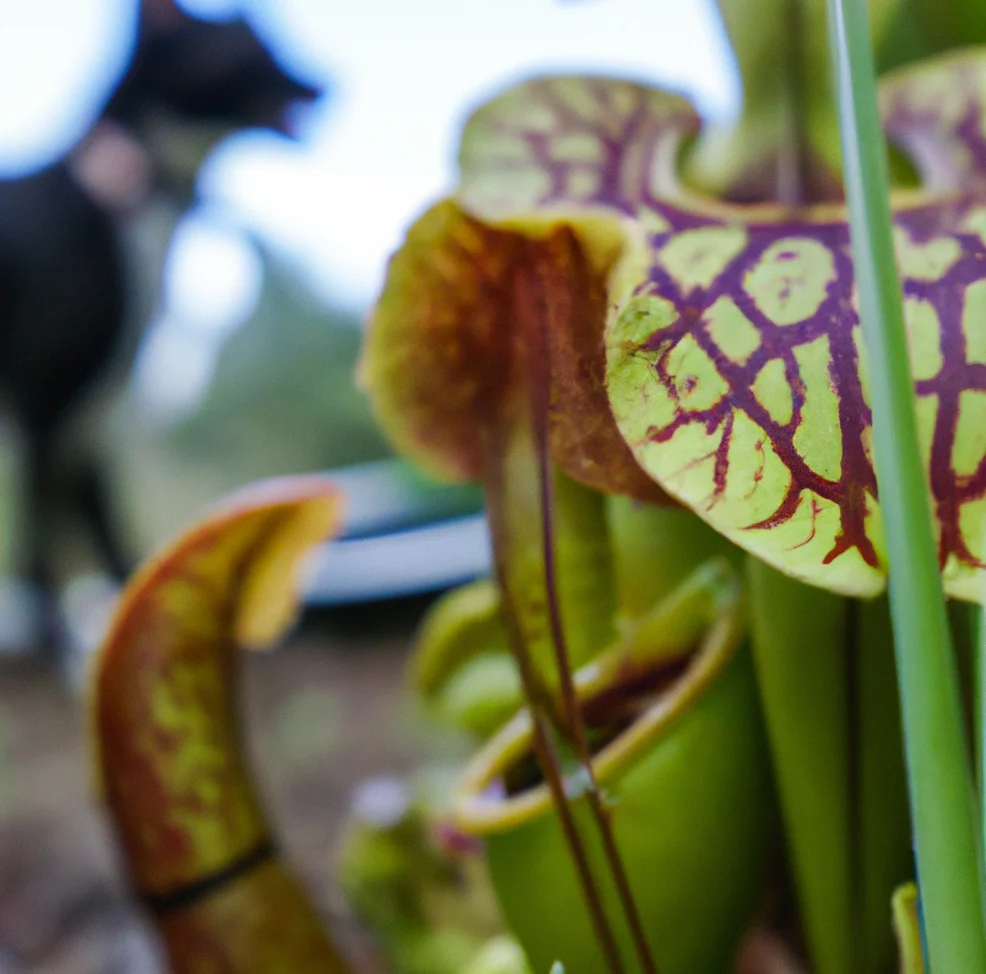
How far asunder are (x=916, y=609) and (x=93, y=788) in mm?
364

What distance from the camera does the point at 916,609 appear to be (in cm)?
14

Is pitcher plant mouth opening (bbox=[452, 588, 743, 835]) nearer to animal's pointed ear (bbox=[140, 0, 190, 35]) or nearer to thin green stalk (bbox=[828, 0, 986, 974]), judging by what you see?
thin green stalk (bbox=[828, 0, 986, 974])

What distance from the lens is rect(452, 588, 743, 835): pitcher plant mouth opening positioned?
222mm

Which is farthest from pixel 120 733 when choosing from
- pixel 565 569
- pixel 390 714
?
pixel 390 714

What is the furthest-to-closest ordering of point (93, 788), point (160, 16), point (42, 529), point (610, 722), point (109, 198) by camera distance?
point (42, 529), point (109, 198), point (160, 16), point (93, 788), point (610, 722)

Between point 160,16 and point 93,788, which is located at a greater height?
point 160,16

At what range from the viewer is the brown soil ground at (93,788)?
548 mm

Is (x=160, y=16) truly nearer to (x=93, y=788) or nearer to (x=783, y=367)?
(x=93, y=788)

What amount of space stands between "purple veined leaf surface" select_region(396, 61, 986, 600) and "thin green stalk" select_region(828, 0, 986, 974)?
2 centimetres

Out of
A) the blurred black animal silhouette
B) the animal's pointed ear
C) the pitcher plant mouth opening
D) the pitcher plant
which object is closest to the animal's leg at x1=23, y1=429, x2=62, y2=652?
the blurred black animal silhouette

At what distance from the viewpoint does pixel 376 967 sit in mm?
516

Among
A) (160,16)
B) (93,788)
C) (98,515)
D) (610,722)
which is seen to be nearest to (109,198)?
(160,16)

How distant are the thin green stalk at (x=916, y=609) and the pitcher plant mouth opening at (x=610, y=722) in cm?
8

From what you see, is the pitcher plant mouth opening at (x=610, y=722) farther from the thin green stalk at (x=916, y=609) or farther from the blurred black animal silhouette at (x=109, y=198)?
the blurred black animal silhouette at (x=109, y=198)
